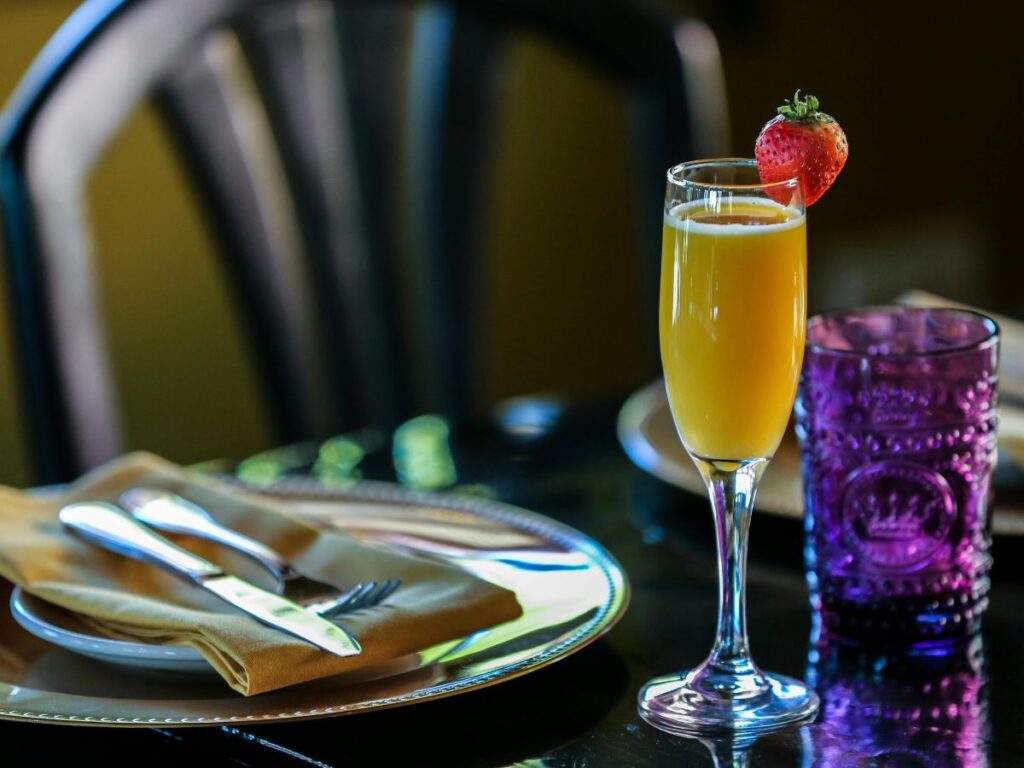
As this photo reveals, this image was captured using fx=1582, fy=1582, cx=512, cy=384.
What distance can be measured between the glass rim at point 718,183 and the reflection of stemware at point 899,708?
7.6 inches

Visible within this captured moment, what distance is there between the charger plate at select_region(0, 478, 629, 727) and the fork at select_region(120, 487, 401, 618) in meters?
0.04

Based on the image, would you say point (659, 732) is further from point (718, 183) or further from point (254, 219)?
point (254, 219)

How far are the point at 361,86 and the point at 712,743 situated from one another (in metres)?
0.92

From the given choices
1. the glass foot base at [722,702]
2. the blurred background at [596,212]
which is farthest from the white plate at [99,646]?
the blurred background at [596,212]

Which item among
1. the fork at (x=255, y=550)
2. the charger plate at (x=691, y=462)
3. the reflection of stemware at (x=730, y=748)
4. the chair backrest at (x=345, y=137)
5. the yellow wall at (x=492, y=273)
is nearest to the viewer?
the reflection of stemware at (x=730, y=748)

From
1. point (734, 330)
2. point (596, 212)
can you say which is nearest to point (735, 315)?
point (734, 330)

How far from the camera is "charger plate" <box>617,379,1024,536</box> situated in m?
0.78

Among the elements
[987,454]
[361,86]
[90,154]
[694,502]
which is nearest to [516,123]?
[361,86]

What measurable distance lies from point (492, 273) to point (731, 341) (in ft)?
6.50

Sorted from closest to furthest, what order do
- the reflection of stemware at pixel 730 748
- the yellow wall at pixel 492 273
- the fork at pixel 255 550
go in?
the reflection of stemware at pixel 730 748 < the fork at pixel 255 550 < the yellow wall at pixel 492 273

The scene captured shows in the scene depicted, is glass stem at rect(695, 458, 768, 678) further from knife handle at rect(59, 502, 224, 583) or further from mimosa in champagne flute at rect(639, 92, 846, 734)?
knife handle at rect(59, 502, 224, 583)

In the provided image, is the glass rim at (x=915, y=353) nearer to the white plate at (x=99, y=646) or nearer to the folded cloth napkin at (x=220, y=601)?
the folded cloth napkin at (x=220, y=601)

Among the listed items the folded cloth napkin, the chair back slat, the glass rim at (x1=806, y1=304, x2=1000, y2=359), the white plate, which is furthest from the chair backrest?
the glass rim at (x1=806, y1=304, x2=1000, y2=359)

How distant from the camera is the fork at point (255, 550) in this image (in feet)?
2.11
